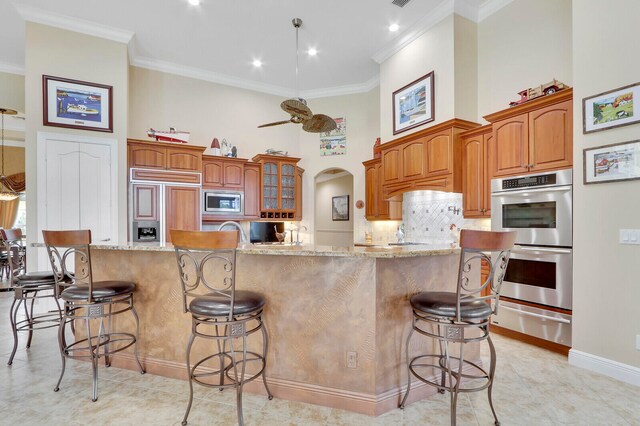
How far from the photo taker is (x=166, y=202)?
16.0 feet

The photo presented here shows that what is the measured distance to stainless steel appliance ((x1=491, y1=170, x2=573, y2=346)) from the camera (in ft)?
9.52

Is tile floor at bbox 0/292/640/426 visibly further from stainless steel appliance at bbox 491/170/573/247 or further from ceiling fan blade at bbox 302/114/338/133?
ceiling fan blade at bbox 302/114/338/133

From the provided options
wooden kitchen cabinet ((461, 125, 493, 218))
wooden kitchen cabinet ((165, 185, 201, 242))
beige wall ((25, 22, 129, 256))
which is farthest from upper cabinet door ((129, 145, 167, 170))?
wooden kitchen cabinet ((461, 125, 493, 218))

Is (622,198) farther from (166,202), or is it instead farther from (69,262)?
(69,262)

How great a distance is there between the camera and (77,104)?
4316 mm

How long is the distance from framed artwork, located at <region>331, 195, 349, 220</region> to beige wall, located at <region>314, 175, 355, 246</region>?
0.32 feet

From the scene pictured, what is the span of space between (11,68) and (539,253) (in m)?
7.93

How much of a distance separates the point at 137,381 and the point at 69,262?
8.79 ft

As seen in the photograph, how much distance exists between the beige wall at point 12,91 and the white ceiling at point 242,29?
0.14 meters

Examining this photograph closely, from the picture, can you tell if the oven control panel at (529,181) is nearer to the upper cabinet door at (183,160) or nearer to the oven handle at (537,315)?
the oven handle at (537,315)

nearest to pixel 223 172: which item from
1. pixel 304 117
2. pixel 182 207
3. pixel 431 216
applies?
pixel 182 207

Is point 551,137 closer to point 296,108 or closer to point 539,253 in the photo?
point 539,253

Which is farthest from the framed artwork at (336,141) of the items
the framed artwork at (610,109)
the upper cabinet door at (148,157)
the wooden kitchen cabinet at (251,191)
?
the framed artwork at (610,109)

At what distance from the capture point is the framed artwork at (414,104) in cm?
438
